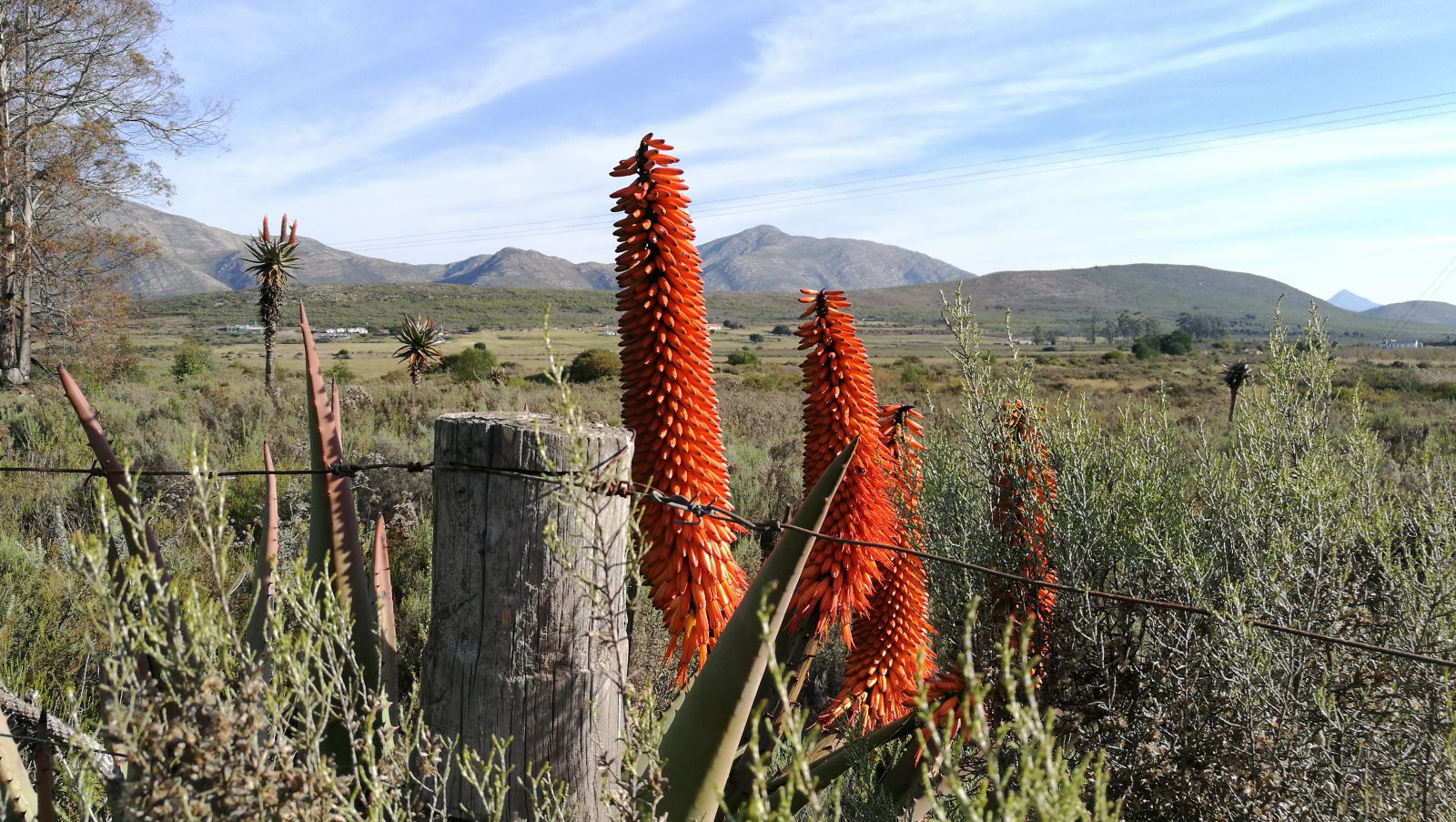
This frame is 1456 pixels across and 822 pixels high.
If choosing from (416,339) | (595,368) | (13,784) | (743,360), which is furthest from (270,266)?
(743,360)

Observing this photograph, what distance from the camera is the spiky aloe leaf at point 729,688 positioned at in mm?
1664

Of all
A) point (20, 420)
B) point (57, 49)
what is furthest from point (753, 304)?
point (20, 420)

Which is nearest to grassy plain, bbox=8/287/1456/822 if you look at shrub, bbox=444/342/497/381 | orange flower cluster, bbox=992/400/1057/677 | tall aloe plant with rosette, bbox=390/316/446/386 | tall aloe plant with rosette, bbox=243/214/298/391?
orange flower cluster, bbox=992/400/1057/677

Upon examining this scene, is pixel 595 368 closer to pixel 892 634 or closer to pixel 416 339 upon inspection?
pixel 416 339

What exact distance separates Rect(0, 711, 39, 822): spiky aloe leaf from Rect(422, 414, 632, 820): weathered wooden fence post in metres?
0.83

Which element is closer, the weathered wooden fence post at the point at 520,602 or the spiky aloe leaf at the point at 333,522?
the weathered wooden fence post at the point at 520,602

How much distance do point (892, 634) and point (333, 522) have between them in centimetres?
194

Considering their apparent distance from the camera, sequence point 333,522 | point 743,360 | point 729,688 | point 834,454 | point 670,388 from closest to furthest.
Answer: point 729,688, point 333,522, point 670,388, point 834,454, point 743,360

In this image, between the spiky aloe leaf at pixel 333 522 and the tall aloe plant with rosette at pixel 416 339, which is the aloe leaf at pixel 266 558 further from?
the tall aloe plant with rosette at pixel 416 339

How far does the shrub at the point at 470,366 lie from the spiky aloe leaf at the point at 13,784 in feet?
61.2

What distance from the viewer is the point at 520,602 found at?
6.04 feet

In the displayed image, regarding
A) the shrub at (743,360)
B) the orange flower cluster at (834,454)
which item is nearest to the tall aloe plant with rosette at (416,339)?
the orange flower cluster at (834,454)

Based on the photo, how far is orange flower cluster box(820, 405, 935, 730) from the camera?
3078mm

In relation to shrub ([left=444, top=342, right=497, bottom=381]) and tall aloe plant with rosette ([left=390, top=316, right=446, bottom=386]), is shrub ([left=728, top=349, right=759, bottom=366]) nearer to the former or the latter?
shrub ([left=444, top=342, right=497, bottom=381])
